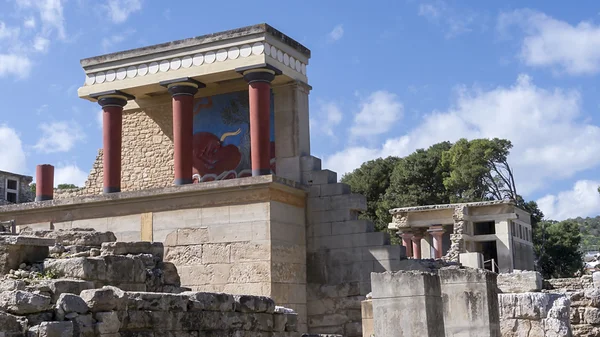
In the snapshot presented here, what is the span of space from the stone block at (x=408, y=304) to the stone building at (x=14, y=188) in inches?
1480

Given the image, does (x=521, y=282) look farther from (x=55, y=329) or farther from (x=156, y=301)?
(x=55, y=329)

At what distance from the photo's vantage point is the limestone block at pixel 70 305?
7.54m

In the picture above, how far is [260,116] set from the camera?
17.6 meters

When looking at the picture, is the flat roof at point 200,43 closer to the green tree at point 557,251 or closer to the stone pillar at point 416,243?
the stone pillar at point 416,243

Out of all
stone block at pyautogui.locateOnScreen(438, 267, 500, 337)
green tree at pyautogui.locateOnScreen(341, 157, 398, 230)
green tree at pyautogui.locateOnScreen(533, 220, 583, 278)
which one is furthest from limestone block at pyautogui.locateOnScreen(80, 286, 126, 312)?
green tree at pyautogui.locateOnScreen(533, 220, 583, 278)

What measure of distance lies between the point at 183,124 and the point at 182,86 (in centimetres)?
88

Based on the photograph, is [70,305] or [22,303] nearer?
[22,303]

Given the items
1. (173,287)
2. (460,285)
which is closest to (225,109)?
(173,287)

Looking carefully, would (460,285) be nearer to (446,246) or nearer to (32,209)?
(32,209)

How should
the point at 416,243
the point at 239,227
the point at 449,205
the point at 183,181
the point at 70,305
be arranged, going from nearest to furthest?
the point at 70,305
the point at 239,227
the point at 183,181
the point at 449,205
the point at 416,243

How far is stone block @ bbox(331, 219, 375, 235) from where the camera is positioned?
1725cm

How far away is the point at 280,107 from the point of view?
1886cm

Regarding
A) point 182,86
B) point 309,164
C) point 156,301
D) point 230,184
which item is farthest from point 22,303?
point 182,86

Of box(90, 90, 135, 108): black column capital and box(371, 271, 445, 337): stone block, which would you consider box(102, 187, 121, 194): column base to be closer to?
box(90, 90, 135, 108): black column capital
